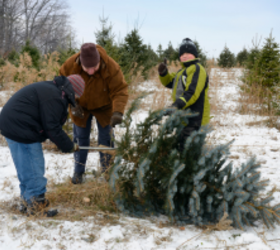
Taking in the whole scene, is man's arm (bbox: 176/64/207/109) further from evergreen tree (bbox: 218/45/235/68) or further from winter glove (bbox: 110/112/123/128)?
evergreen tree (bbox: 218/45/235/68)

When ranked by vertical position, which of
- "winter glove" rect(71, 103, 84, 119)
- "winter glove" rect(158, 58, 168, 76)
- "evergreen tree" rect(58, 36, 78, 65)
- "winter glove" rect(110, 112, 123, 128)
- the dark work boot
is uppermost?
"evergreen tree" rect(58, 36, 78, 65)

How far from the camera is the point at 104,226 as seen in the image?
95.0 inches

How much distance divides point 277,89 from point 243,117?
1.21 metres

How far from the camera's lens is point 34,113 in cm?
238

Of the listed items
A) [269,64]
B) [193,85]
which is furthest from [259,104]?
[193,85]

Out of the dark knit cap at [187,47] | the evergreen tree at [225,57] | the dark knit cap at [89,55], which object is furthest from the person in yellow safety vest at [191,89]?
the evergreen tree at [225,57]

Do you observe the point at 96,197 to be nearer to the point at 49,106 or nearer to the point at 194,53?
the point at 49,106

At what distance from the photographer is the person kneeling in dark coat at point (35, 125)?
92.8 inches

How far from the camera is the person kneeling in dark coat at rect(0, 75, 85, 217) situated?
236cm

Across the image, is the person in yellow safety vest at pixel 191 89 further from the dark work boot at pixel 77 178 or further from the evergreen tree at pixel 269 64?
the evergreen tree at pixel 269 64

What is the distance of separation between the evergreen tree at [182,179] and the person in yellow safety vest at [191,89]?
271 mm

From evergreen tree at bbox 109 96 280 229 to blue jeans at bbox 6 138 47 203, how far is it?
0.83 meters

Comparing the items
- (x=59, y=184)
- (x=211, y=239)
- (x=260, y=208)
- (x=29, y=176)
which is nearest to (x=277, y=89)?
(x=260, y=208)

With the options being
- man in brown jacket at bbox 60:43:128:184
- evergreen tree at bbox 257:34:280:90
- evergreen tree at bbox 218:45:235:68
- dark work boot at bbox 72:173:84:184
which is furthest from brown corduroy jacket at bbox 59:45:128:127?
evergreen tree at bbox 218:45:235:68
